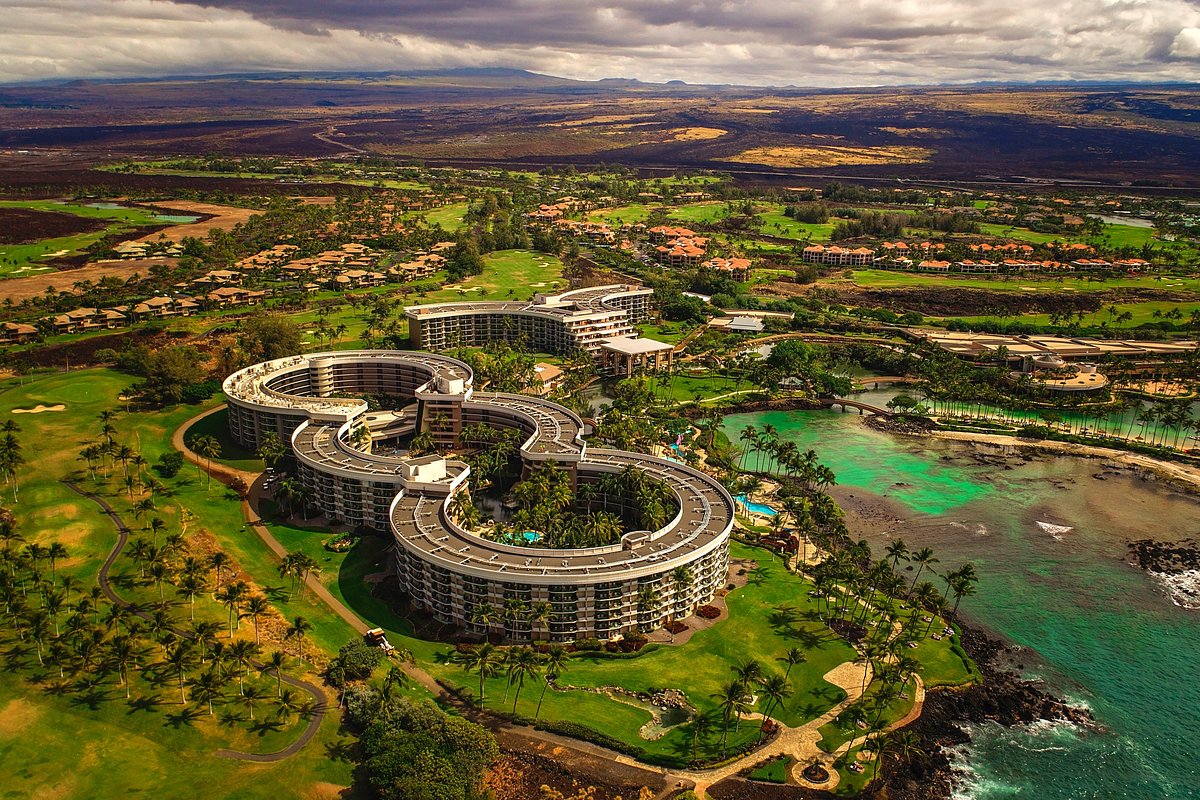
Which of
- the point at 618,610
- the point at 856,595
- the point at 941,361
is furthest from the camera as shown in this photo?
the point at 941,361

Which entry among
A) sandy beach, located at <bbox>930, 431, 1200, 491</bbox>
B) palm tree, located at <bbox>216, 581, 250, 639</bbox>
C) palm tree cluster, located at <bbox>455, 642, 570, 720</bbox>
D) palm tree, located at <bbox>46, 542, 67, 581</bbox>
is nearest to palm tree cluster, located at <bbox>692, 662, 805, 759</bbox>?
palm tree cluster, located at <bbox>455, 642, 570, 720</bbox>

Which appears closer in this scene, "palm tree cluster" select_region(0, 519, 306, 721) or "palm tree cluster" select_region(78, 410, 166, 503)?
"palm tree cluster" select_region(0, 519, 306, 721)

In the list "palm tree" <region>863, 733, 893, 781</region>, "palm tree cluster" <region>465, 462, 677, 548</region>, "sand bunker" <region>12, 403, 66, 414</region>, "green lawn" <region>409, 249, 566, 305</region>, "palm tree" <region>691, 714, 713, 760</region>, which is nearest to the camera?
"palm tree" <region>863, 733, 893, 781</region>

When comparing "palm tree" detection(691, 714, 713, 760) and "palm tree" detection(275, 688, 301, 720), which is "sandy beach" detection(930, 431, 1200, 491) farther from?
"palm tree" detection(275, 688, 301, 720)

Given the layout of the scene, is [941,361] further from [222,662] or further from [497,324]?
[222,662]

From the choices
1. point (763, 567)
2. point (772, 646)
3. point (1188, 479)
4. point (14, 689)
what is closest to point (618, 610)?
point (772, 646)

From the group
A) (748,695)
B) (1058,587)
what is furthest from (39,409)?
(1058,587)
